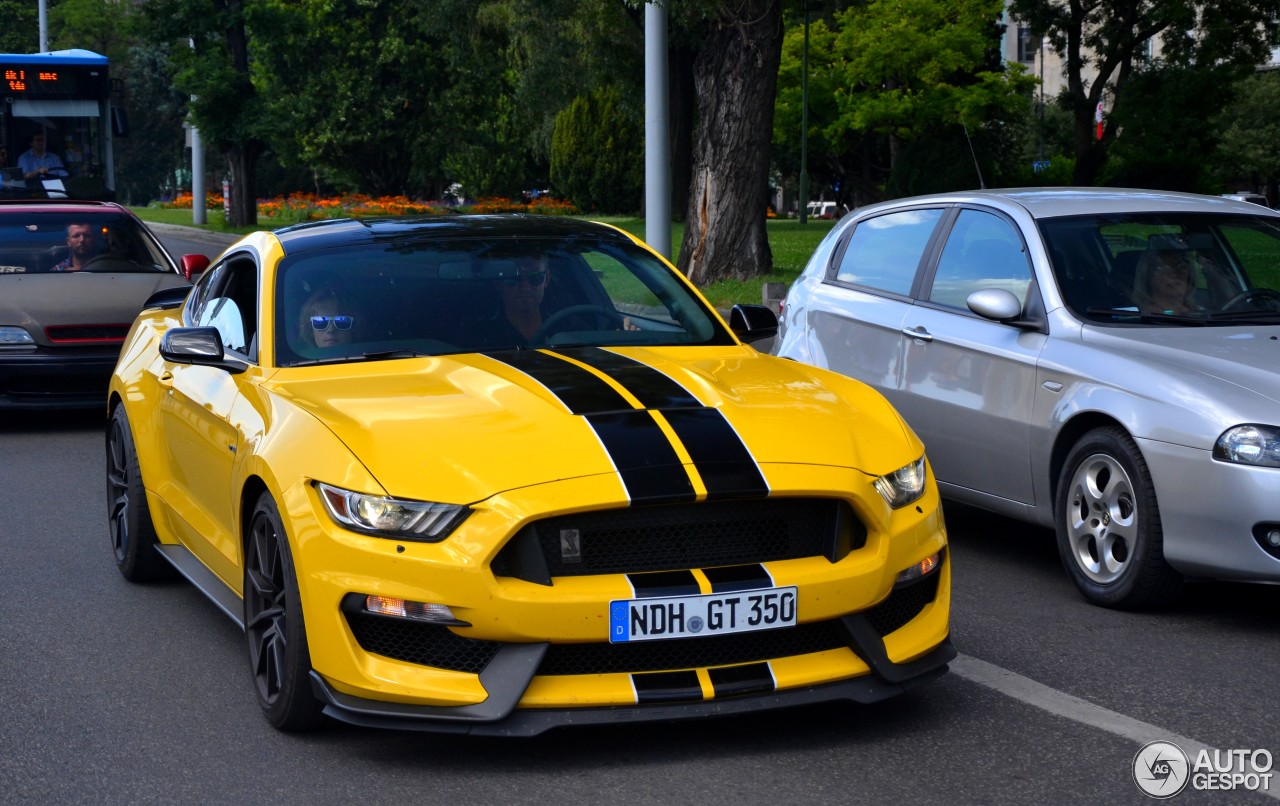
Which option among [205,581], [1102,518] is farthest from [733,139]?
[205,581]

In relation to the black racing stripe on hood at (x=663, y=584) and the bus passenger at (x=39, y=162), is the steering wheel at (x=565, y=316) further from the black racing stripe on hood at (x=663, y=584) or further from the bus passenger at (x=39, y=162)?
the bus passenger at (x=39, y=162)

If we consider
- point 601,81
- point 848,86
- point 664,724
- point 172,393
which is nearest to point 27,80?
point 601,81

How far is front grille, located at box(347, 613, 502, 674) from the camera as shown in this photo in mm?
4348

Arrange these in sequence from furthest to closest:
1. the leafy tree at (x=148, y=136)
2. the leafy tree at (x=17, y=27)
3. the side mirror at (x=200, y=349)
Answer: the leafy tree at (x=148, y=136) → the leafy tree at (x=17, y=27) → the side mirror at (x=200, y=349)

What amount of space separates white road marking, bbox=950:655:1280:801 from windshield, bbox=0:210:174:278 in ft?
29.2

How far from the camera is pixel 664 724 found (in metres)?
4.86

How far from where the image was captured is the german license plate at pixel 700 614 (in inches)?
169

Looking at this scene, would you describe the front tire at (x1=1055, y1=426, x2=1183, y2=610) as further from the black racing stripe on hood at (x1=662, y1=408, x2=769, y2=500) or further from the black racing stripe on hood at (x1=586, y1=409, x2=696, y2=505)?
the black racing stripe on hood at (x1=586, y1=409, x2=696, y2=505)

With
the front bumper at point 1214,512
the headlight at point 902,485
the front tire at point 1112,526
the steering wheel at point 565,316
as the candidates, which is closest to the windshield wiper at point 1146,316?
the front tire at point 1112,526

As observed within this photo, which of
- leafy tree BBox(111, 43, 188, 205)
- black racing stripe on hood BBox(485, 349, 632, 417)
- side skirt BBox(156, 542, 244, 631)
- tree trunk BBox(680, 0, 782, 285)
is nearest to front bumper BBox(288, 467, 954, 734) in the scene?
black racing stripe on hood BBox(485, 349, 632, 417)

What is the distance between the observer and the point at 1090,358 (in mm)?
6543

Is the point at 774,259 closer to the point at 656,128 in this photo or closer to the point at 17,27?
the point at 656,128

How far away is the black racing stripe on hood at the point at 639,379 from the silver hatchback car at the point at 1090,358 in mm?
1977

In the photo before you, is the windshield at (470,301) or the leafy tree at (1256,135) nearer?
the windshield at (470,301)
